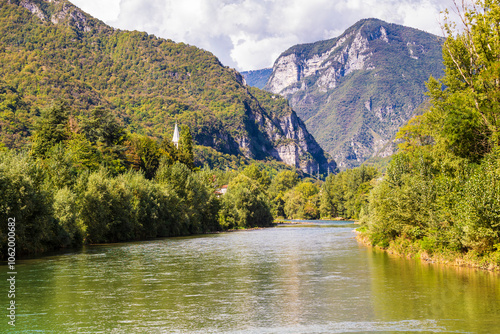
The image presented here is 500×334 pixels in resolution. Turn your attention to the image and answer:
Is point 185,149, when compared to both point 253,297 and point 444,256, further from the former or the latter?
point 253,297

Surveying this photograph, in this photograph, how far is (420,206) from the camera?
4656cm

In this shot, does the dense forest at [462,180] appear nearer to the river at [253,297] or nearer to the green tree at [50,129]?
the river at [253,297]

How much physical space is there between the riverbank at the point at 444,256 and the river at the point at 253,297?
107 cm

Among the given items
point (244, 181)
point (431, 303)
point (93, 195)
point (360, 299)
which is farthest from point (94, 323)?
point (244, 181)

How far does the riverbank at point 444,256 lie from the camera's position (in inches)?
1366

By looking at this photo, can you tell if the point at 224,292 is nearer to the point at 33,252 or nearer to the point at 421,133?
the point at 33,252

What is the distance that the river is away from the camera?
22.1m

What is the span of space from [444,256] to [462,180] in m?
6.82

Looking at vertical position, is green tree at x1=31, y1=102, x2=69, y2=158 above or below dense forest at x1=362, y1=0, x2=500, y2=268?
above

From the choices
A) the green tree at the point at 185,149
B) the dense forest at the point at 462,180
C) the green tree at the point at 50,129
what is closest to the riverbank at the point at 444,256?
the dense forest at the point at 462,180

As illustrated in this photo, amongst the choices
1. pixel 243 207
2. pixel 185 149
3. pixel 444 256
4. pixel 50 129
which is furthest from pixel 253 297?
pixel 185 149

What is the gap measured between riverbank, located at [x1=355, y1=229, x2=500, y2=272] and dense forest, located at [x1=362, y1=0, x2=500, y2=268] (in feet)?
0.27

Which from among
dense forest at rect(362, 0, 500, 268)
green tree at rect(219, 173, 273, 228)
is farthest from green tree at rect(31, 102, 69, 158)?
dense forest at rect(362, 0, 500, 268)

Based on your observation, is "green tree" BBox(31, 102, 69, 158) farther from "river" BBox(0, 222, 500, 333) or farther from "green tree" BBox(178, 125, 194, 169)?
"river" BBox(0, 222, 500, 333)
